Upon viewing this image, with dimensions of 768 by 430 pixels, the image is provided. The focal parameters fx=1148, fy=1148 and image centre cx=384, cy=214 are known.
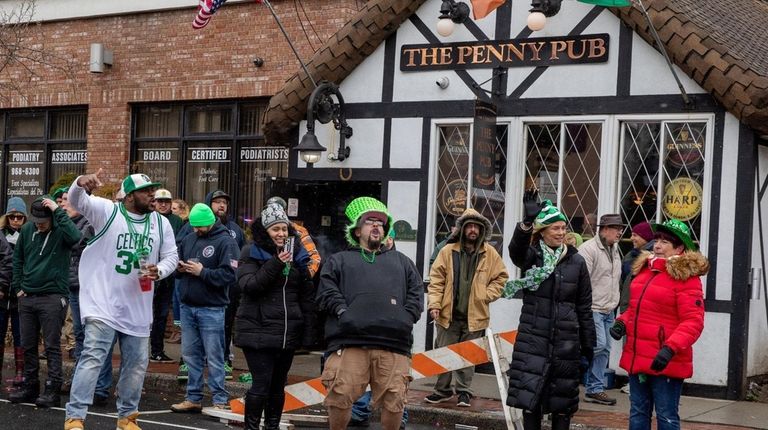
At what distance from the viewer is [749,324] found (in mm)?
11609

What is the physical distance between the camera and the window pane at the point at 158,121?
17.1 m

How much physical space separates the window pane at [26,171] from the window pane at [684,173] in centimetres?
1074

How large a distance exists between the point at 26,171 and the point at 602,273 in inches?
436

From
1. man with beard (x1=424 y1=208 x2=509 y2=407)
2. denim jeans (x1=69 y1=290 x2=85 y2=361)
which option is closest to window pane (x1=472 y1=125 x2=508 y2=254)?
man with beard (x1=424 y1=208 x2=509 y2=407)

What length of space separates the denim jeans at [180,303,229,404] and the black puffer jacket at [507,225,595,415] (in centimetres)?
305

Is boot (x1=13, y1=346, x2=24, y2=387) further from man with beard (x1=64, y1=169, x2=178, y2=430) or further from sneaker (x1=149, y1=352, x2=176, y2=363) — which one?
man with beard (x1=64, y1=169, x2=178, y2=430)

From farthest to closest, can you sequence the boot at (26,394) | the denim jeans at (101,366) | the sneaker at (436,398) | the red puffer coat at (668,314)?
the sneaker at (436,398)
the boot at (26,394)
the denim jeans at (101,366)
the red puffer coat at (668,314)

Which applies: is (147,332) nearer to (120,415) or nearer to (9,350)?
(120,415)

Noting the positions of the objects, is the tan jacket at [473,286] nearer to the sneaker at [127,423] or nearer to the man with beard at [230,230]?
the man with beard at [230,230]

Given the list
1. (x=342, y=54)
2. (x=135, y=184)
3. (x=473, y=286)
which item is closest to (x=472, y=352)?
(x=473, y=286)

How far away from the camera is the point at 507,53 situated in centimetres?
1290

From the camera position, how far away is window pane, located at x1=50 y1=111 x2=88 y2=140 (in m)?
18.2

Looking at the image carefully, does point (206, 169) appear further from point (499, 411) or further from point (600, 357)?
point (499, 411)

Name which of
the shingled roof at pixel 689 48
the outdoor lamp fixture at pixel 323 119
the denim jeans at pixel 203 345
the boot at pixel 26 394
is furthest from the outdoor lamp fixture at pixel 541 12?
the boot at pixel 26 394
